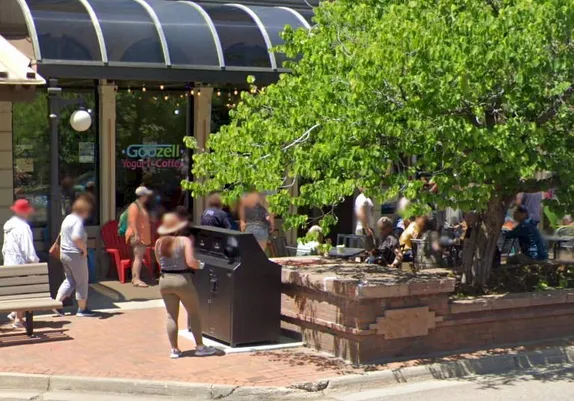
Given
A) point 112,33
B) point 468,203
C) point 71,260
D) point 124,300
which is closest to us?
point 468,203

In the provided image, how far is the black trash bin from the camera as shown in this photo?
1027 cm

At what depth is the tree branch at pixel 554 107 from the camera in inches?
402

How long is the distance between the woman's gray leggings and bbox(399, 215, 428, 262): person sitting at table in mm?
4832

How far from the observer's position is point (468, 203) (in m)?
9.72

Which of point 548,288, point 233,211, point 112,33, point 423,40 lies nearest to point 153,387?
point 423,40

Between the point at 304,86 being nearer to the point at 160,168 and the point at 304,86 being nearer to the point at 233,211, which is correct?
the point at 233,211

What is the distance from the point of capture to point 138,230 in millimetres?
14875

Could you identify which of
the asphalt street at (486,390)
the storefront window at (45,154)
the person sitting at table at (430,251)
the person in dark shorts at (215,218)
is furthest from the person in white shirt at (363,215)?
the asphalt street at (486,390)

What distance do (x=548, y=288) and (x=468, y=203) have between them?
8.30 ft

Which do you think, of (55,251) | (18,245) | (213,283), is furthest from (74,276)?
(213,283)

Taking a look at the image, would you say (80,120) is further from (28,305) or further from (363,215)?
(363,215)

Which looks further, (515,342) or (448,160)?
(515,342)

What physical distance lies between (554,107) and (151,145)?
330 inches

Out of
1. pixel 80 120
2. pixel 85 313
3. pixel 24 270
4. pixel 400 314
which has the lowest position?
pixel 85 313
